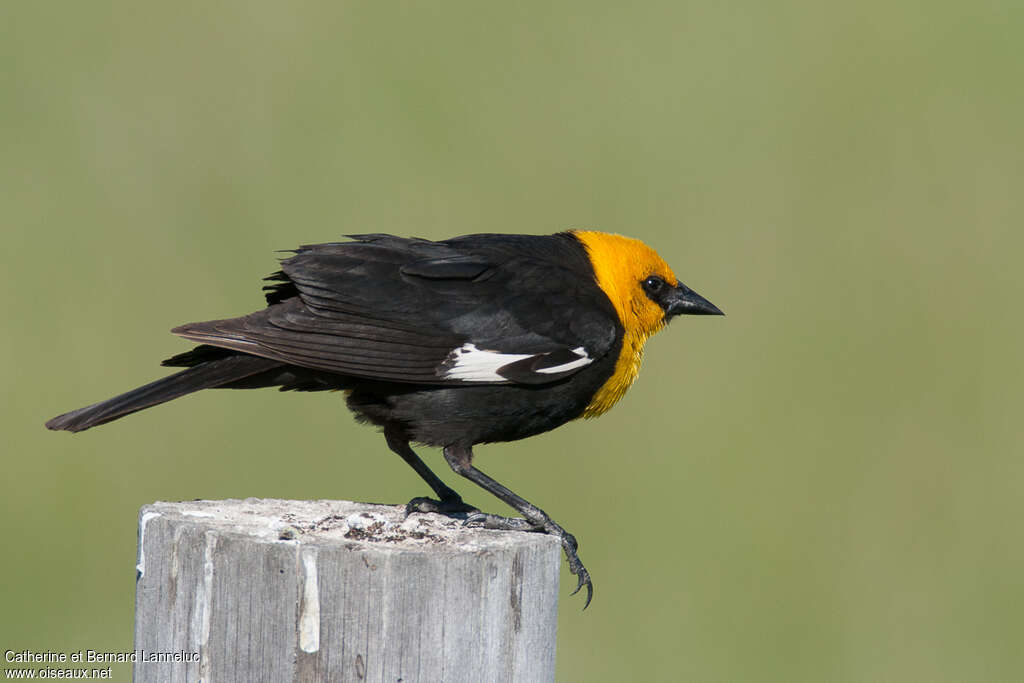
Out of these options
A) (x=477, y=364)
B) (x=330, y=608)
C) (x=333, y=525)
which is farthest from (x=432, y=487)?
(x=330, y=608)

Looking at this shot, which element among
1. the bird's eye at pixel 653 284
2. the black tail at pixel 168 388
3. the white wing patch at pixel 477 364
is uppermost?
the bird's eye at pixel 653 284

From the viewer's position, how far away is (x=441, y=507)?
4.65m

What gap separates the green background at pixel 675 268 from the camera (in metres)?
7.32

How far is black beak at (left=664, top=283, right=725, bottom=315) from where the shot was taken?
18.9ft

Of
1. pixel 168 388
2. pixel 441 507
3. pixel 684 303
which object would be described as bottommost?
pixel 441 507

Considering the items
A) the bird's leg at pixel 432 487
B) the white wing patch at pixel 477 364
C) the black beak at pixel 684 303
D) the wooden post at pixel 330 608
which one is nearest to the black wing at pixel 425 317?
the white wing patch at pixel 477 364

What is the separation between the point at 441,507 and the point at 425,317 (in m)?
0.63

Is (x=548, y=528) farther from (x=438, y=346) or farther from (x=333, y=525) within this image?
(x=333, y=525)

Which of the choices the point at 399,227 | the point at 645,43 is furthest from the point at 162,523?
the point at 645,43

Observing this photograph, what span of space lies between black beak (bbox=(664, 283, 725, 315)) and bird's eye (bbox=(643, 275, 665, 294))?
63 mm

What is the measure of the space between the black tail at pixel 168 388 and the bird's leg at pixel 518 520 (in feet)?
2.45

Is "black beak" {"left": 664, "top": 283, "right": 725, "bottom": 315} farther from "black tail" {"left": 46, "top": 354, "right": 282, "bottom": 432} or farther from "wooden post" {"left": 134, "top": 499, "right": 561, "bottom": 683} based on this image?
"wooden post" {"left": 134, "top": 499, "right": 561, "bottom": 683}

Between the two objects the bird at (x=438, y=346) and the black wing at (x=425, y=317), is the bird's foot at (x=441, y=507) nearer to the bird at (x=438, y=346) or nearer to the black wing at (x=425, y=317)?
the bird at (x=438, y=346)

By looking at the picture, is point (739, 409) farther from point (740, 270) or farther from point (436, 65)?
point (436, 65)
